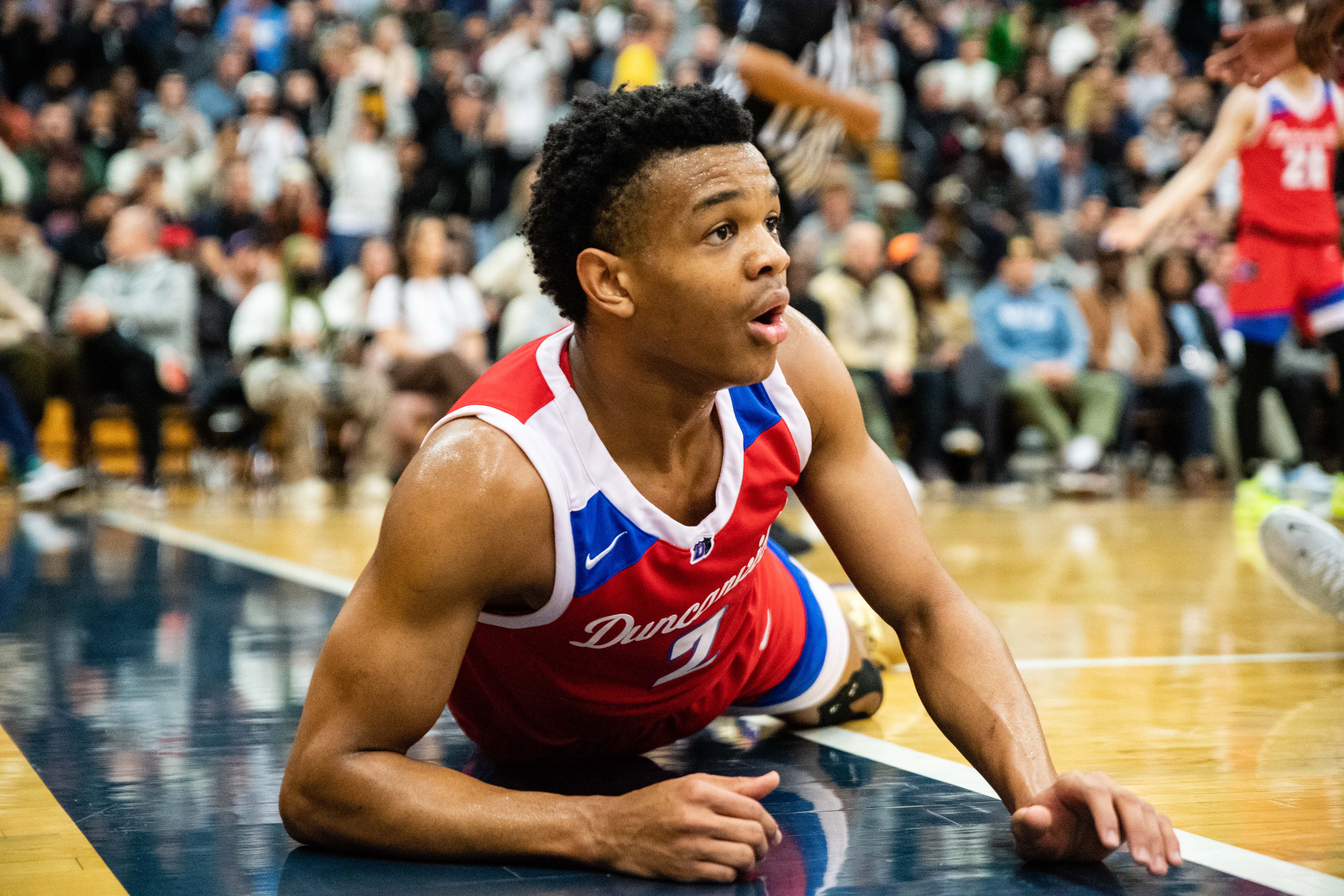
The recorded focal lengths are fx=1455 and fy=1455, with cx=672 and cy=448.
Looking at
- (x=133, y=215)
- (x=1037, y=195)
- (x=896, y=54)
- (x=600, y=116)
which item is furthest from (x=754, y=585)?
(x=896, y=54)

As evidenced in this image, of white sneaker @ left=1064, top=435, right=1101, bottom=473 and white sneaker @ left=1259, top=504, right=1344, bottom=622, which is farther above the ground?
white sneaker @ left=1259, top=504, right=1344, bottom=622

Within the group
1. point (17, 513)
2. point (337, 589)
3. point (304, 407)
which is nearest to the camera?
point (337, 589)

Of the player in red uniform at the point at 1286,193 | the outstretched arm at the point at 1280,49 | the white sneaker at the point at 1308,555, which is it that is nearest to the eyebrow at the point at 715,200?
the outstretched arm at the point at 1280,49

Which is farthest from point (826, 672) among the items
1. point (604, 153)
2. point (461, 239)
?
point (461, 239)

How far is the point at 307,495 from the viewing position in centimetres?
903

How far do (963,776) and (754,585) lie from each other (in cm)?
48

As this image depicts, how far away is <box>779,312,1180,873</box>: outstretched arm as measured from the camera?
73.7 inches

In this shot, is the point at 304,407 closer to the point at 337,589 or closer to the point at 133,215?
the point at 133,215

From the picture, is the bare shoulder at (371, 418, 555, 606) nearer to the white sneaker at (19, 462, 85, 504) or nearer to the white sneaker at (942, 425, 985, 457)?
the white sneaker at (19, 462, 85, 504)

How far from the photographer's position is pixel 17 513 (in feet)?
27.7

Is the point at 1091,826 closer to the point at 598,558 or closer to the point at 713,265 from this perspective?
the point at 598,558

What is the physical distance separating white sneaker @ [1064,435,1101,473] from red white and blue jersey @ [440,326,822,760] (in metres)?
7.51

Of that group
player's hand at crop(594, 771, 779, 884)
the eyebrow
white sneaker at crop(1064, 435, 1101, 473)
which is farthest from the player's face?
white sneaker at crop(1064, 435, 1101, 473)

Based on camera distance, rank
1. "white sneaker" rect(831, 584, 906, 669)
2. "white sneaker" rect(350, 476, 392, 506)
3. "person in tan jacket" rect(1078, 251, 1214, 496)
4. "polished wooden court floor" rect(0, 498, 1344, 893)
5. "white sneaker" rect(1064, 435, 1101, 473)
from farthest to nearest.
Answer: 1. "person in tan jacket" rect(1078, 251, 1214, 496)
2. "white sneaker" rect(1064, 435, 1101, 473)
3. "white sneaker" rect(350, 476, 392, 506)
4. "white sneaker" rect(831, 584, 906, 669)
5. "polished wooden court floor" rect(0, 498, 1344, 893)
